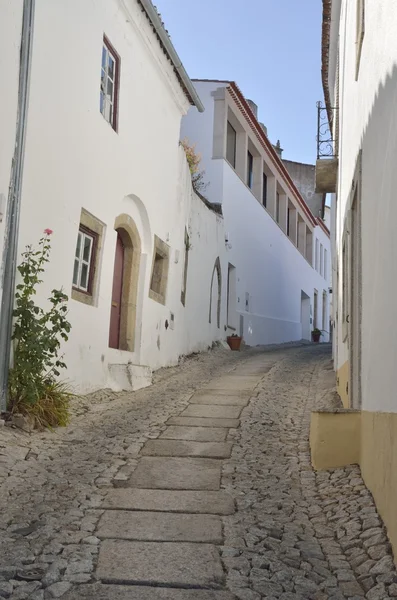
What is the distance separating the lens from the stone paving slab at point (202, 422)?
257 inches

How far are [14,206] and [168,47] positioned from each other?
5165 millimetres

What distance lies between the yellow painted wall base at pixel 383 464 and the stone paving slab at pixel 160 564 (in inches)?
35.3

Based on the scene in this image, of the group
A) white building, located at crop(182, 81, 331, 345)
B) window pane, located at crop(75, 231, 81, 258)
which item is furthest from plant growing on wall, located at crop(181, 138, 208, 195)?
window pane, located at crop(75, 231, 81, 258)

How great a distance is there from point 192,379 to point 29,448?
4.91 metres

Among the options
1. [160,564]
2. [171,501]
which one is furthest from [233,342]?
[160,564]

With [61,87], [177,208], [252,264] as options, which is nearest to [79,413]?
[61,87]

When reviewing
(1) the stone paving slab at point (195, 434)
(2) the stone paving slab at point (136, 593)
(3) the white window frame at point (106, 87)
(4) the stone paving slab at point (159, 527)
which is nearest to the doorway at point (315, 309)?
(3) the white window frame at point (106, 87)

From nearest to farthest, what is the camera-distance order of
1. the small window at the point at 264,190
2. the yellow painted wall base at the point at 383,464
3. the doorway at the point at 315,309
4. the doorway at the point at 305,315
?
1. the yellow painted wall base at the point at 383,464
2. the small window at the point at 264,190
3. the doorway at the point at 305,315
4. the doorway at the point at 315,309

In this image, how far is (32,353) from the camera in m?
5.92

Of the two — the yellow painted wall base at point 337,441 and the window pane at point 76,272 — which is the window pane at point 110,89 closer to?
the window pane at point 76,272

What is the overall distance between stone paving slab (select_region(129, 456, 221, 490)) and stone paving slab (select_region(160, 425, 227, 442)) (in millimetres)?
648

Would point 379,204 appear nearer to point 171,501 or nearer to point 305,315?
point 171,501

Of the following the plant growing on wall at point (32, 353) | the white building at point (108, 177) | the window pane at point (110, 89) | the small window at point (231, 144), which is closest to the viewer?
the plant growing on wall at point (32, 353)

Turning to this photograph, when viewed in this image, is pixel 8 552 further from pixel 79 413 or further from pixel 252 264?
pixel 252 264
